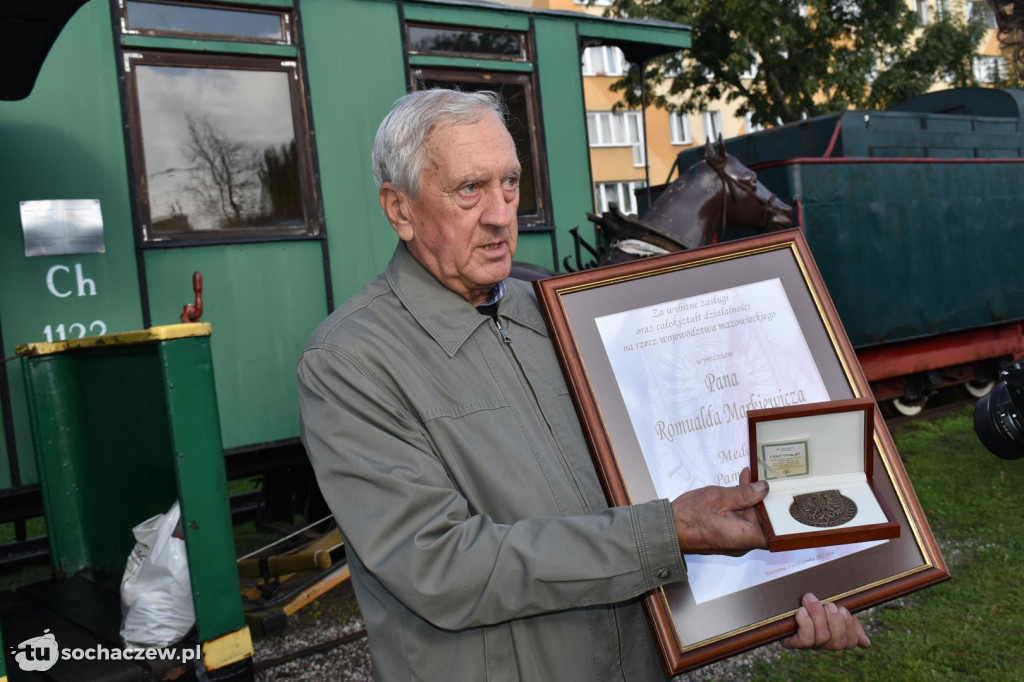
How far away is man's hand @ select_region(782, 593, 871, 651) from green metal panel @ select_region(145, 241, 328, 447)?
3.58 m

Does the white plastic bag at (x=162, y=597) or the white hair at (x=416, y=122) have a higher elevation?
the white hair at (x=416, y=122)

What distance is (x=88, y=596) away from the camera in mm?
4027

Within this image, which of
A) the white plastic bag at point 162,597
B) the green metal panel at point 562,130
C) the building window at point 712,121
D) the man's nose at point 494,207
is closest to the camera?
the man's nose at point 494,207

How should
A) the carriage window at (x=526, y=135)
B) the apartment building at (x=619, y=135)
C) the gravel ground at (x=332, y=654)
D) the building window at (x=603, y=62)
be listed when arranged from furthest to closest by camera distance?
the apartment building at (x=619, y=135) < the building window at (x=603, y=62) < the carriage window at (x=526, y=135) < the gravel ground at (x=332, y=654)

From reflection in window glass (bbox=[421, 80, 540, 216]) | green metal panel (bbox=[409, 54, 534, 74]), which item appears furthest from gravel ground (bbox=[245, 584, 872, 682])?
green metal panel (bbox=[409, 54, 534, 74])

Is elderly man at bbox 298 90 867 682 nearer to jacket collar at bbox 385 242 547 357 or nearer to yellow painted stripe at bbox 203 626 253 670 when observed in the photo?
jacket collar at bbox 385 242 547 357

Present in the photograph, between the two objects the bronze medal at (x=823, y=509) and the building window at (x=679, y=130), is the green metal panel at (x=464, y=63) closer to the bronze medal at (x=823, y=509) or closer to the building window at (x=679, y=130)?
the bronze medal at (x=823, y=509)

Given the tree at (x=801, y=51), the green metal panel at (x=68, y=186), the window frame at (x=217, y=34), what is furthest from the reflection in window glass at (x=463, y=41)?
the tree at (x=801, y=51)

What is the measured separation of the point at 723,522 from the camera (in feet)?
4.80

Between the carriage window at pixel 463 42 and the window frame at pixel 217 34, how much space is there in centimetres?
76

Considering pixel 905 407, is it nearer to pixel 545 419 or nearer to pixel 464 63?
pixel 464 63

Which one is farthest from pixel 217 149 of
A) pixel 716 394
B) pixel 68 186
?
pixel 716 394

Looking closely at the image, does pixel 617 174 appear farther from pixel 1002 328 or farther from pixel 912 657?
pixel 912 657

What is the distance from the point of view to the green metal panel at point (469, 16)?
5.27 metres
